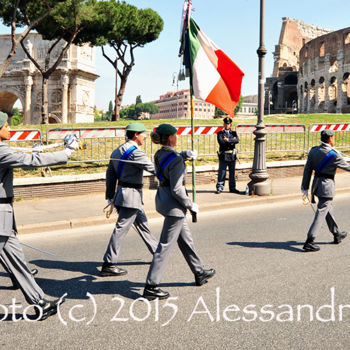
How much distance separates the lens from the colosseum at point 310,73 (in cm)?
5409

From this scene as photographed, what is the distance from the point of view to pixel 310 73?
62000mm

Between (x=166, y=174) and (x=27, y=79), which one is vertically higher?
(x=27, y=79)

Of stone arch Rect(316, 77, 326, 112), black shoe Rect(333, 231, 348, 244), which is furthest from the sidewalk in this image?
stone arch Rect(316, 77, 326, 112)

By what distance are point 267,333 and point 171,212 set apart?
1.49 m

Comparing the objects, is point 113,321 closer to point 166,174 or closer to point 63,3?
point 166,174

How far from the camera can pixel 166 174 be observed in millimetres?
4211

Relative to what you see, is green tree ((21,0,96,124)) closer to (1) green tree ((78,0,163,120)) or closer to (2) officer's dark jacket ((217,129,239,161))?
(1) green tree ((78,0,163,120))

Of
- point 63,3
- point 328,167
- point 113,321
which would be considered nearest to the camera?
point 113,321

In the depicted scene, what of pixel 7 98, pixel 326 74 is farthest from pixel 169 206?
pixel 326 74

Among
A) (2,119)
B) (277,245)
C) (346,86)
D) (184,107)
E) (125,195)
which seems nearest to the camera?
(2,119)

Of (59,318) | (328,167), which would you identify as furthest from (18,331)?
(328,167)

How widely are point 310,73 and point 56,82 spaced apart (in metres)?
39.3

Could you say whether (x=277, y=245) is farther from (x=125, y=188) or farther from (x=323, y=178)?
(x=125, y=188)

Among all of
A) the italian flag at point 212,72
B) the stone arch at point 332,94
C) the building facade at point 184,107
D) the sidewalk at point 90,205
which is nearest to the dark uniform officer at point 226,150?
the sidewalk at point 90,205
